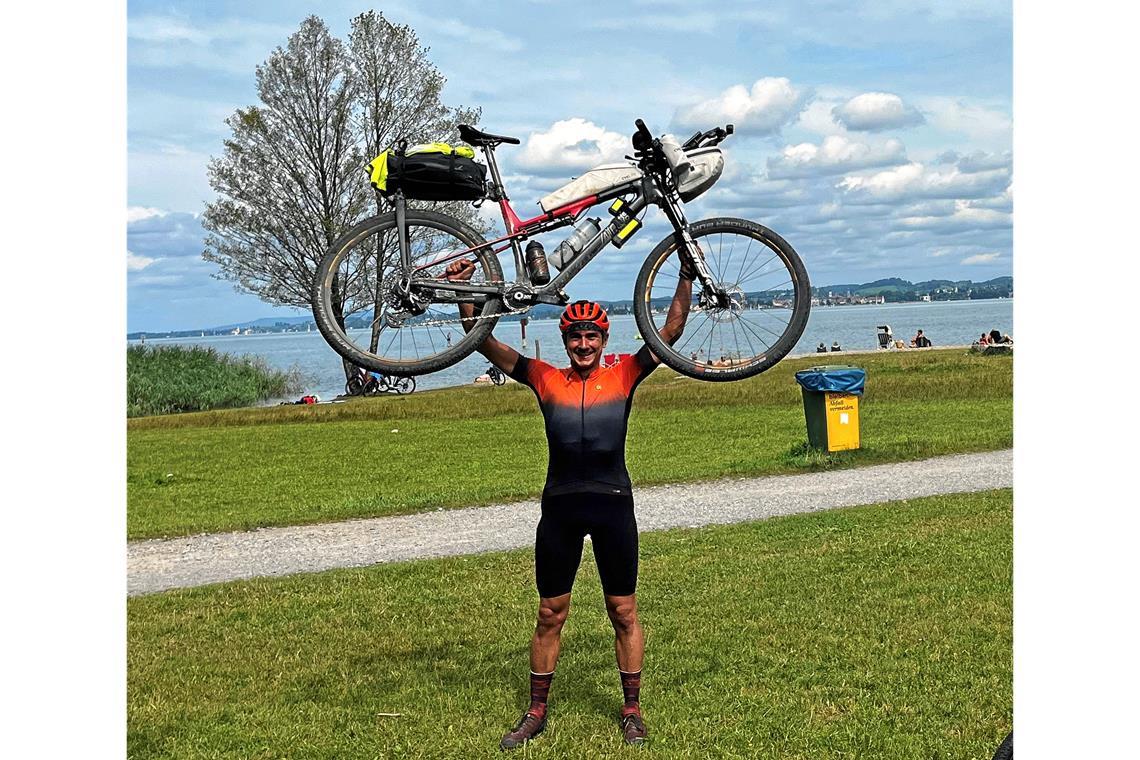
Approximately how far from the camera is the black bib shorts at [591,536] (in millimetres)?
6926

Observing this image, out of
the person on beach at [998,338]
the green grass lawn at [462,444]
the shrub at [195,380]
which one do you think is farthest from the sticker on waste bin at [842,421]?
the person on beach at [998,338]

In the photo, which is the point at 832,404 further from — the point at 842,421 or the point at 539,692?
the point at 539,692

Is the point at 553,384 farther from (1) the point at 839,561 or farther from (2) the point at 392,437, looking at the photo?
(2) the point at 392,437

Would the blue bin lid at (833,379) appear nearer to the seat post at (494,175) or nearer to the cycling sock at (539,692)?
the cycling sock at (539,692)

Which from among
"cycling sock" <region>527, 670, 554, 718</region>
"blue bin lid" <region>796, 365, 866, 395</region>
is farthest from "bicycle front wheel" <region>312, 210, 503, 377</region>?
A: "blue bin lid" <region>796, 365, 866, 395</region>

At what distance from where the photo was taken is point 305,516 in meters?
14.6

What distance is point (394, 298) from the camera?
16.5 feet

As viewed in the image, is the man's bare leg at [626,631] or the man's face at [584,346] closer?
the man's face at [584,346]

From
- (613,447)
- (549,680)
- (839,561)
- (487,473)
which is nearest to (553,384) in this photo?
(613,447)

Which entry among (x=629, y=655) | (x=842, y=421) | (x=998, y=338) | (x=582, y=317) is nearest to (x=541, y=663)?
(x=629, y=655)

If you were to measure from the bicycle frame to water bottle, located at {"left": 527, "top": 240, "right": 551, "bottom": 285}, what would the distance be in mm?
23

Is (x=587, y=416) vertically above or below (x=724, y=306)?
below

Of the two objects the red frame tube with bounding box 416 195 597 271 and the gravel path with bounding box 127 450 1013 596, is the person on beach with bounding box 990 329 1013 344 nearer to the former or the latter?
the gravel path with bounding box 127 450 1013 596

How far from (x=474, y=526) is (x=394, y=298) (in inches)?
354
